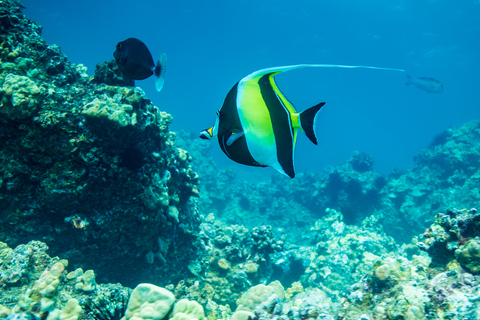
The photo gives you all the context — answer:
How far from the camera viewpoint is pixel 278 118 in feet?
3.58

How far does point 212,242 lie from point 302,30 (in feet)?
132

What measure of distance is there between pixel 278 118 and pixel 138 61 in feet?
7.69

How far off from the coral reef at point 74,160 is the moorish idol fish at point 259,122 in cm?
251

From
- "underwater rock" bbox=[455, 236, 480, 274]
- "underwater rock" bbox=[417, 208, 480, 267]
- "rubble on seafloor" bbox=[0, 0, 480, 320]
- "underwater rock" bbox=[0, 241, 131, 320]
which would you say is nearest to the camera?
"underwater rock" bbox=[0, 241, 131, 320]

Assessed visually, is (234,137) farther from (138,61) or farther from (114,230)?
(114,230)

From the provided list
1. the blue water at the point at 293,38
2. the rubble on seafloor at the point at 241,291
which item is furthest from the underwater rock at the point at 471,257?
the blue water at the point at 293,38

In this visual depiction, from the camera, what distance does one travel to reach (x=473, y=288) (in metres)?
2.41

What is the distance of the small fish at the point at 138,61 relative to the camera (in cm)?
279

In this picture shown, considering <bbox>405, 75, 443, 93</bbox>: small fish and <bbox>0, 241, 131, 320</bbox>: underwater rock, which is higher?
<bbox>405, 75, 443, 93</bbox>: small fish

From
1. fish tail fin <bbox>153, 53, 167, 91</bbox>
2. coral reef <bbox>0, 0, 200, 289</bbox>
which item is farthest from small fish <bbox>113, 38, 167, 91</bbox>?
coral reef <bbox>0, 0, 200, 289</bbox>

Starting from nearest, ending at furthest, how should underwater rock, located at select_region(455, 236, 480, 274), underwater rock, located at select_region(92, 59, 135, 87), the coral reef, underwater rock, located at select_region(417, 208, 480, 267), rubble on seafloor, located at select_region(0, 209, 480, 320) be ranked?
rubble on seafloor, located at select_region(0, 209, 480, 320), underwater rock, located at select_region(455, 236, 480, 274), the coral reef, underwater rock, located at select_region(417, 208, 480, 267), underwater rock, located at select_region(92, 59, 135, 87)

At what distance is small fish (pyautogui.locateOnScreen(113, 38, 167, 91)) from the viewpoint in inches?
110

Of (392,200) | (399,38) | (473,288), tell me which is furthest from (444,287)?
(399,38)

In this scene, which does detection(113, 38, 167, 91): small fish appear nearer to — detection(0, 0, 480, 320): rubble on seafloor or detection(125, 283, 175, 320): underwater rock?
detection(0, 0, 480, 320): rubble on seafloor
